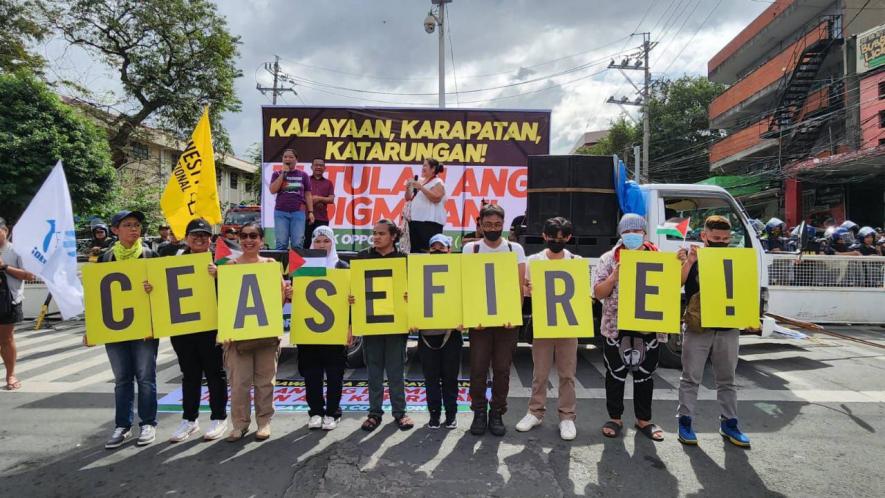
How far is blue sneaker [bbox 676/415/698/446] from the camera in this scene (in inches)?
145

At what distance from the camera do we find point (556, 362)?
3801mm

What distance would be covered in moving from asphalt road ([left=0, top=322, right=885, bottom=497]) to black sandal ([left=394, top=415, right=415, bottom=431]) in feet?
0.21

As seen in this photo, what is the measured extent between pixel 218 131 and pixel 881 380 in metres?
21.3

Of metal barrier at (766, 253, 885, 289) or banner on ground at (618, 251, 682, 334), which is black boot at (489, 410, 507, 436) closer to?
banner on ground at (618, 251, 682, 334)

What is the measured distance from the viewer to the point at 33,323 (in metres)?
9.40

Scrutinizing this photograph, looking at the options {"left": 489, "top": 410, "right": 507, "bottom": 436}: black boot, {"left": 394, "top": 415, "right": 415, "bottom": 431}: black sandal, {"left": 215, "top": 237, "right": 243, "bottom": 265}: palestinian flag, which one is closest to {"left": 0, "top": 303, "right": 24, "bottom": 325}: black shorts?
{"left": 215, "top": 237, "right": 243, "bottom": 265}: palestinian flag

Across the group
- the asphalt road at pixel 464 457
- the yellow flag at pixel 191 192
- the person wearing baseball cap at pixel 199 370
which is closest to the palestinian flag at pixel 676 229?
the asphalt road at pixel 464 457

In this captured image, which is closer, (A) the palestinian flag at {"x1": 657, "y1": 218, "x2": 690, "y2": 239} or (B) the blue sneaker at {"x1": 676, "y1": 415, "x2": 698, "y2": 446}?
(B) the blue sneaker at {"x1": 676, "y1": 415, "x2": 698, "y2": 446}

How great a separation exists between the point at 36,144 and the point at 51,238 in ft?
37.2

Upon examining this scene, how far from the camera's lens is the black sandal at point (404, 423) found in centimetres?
395

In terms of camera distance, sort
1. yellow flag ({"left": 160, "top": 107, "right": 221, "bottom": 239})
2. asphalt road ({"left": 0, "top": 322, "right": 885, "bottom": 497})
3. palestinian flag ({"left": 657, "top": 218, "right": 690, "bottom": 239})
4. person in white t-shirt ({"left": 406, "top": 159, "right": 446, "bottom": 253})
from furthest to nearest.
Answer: yellow flag ({"left": 160, "top": 107, "right": 221, "bottom": 239}) < person in white t-shirt ({"left": 406, "top": 159, "right": 446, "bottom": 253}) < palestinian flag ({"left": 657, "top": 218, "right": 690, "bottom": 239}) < asphalt road ({"left": 0, "top": 322, "right": 885, "bottom": 497})

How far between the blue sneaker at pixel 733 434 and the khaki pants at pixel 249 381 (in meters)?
3.68

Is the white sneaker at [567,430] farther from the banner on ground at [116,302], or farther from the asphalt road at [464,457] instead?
the banner on ground at [116,302]

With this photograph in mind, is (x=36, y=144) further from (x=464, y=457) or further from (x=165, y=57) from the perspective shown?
(x=464, y=457)
